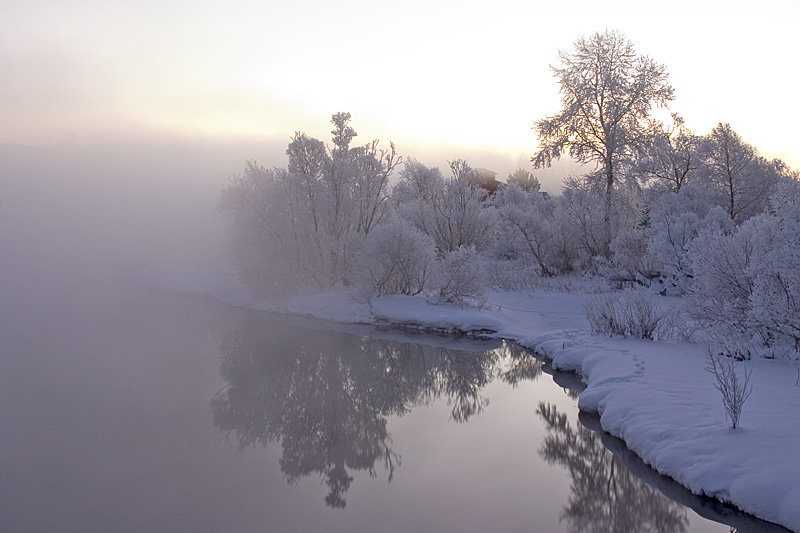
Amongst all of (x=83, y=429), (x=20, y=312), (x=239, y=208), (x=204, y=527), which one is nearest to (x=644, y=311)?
(x=204, y=527)

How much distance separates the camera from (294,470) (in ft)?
23.8

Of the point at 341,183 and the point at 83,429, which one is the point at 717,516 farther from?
the point at 341,183

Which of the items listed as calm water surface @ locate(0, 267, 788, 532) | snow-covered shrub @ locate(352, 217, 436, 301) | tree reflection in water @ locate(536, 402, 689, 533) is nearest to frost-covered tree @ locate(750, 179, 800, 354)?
calm water surface @ locate(0, 267, 788, 532)

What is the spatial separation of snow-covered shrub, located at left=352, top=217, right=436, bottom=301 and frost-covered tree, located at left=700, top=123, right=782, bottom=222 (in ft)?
35.0

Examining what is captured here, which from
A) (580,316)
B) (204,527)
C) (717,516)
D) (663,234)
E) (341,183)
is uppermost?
(341,183)

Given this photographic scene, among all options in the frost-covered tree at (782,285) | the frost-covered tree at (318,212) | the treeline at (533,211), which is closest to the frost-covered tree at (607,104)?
the treeline at (533,211)

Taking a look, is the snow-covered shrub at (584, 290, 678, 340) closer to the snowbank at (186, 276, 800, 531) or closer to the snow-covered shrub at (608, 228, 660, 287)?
the snowbank at (186, 276, 800, 531)

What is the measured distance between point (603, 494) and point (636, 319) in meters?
6.49

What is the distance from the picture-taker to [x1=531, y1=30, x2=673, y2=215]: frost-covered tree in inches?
864

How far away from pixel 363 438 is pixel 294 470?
1.39m

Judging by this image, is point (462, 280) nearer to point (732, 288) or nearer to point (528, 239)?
point (528, 239)

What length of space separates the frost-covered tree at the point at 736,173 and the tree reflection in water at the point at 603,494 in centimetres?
1579

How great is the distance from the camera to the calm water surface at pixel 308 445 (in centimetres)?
596

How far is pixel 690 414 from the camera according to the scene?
7156 millimetres
